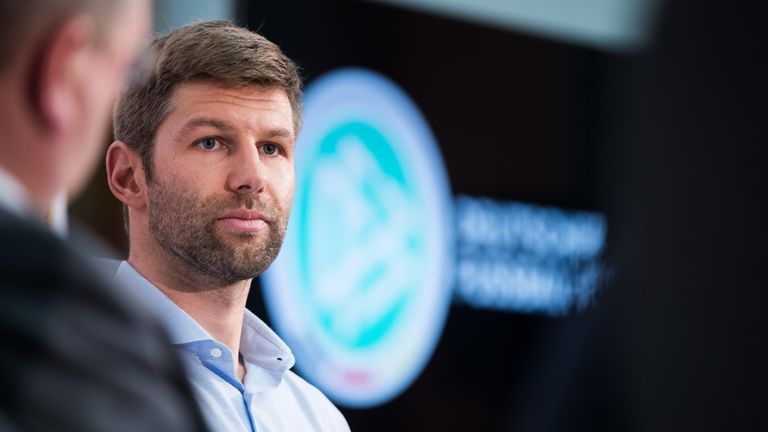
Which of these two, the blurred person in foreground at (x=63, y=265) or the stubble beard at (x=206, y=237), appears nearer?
the blurred person in foreground at (x=63, y=265)

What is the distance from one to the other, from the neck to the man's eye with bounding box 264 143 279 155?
3.5 inches

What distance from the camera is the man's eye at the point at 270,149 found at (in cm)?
78

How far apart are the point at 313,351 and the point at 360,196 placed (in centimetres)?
49

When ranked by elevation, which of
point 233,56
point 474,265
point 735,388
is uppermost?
point 233,56

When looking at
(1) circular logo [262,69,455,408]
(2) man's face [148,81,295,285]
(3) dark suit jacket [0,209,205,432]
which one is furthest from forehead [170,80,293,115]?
(1) circular logo [262,69,455,408]

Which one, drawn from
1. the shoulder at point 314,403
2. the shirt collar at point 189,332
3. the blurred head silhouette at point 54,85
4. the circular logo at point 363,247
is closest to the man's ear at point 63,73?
the blurred head silhouette at point 54,85


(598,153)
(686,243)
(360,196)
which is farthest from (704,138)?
(598,153)

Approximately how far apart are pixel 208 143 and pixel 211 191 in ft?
0.11

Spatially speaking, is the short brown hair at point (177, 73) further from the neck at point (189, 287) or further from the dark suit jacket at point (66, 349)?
the dark suit jacket at point (66, 349)

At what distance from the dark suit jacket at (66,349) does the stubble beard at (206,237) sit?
0.66ft

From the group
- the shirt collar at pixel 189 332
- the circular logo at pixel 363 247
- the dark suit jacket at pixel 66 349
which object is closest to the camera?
the dark suit jacket at pixel 66 349

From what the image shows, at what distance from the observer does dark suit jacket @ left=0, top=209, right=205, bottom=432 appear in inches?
19.5

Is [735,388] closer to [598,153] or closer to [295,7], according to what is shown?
[295,7]

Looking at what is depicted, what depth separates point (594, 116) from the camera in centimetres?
394
